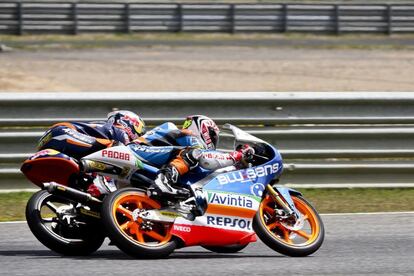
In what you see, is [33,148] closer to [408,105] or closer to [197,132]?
[197,132]

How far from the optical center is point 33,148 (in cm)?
1066

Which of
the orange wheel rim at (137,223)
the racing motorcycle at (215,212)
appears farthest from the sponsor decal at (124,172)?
the orange wheel rim at (137,223)

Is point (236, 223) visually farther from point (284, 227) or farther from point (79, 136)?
point (79, 136)

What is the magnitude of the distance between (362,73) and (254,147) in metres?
15.6

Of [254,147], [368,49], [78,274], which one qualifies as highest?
[254,147]

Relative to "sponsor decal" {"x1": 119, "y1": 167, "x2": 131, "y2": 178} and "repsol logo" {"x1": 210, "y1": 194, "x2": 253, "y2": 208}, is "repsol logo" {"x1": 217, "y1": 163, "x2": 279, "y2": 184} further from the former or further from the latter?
"sponsor decal" {"x1": 119, "y1": 167, "x2": 131, "y2": 178}

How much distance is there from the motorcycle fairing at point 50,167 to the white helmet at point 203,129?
3.12 ft

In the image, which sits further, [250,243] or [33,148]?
[33,148]

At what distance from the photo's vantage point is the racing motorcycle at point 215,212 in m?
7.37

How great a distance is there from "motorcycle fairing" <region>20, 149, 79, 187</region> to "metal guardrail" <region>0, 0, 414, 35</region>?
2405cm

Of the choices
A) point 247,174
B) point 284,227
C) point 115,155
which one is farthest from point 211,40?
point 115,155

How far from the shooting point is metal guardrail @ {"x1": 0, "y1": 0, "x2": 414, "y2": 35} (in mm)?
31266

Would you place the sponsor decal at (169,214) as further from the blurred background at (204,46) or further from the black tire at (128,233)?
the blurred background at (204,46)

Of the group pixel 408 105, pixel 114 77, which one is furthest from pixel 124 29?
Answer: pixel 408 105
